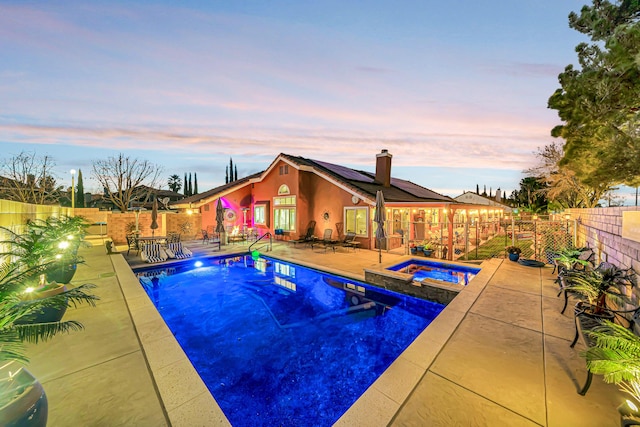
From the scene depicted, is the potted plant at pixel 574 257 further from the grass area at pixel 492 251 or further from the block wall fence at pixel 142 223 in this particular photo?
the block wall fence at pixel 142 223

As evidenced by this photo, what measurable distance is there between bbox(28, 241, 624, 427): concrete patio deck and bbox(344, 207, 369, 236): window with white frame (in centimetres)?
833

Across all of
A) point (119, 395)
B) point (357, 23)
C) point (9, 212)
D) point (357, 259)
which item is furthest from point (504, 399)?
point (357, 23)

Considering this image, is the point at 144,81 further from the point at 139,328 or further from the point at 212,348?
the point at 212,348

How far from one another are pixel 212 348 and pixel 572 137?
1214 cm

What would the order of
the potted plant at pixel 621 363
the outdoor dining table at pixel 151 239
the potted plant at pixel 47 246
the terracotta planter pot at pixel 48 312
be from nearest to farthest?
the potted plant at pixel 621 363
the terracotta planter pot at pixel 48 312
the potted plant at pixel 47 246
the outdoor dining table at pixel 151 239

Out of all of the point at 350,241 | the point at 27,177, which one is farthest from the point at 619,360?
the point at 27,177

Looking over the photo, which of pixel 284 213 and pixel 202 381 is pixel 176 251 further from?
pixel 202 381

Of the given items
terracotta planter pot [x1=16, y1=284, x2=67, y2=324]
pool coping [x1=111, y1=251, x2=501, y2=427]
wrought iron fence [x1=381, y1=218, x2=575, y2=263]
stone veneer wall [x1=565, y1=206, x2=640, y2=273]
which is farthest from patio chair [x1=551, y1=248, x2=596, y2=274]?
terracotta planter pot [x1=16, y1=284, x2=67, y2=324]

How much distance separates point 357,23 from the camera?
9.59 meters

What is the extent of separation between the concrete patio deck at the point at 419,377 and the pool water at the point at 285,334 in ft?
3.09

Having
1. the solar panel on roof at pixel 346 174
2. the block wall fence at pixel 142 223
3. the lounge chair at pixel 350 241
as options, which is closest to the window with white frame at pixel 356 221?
the lounge chair at pixel 350 241

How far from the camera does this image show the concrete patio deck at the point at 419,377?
101 inches

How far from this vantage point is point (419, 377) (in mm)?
3131

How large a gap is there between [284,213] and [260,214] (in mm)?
2880
